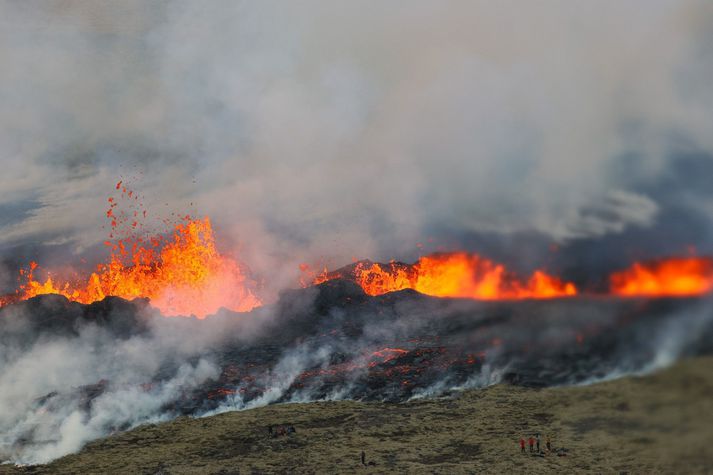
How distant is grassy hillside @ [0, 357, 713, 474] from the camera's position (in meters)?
49.8

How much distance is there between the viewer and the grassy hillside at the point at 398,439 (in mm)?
49781

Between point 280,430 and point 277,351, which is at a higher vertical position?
point 277,351

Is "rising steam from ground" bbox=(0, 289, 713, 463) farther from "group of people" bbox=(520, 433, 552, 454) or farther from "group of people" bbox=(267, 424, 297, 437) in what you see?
"group of people" bbox=(267, 424, 297, 437)

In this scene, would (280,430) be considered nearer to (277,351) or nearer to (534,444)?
(534,444)

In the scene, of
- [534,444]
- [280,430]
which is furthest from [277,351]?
[534,444]

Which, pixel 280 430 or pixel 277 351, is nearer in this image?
pixel 280 430

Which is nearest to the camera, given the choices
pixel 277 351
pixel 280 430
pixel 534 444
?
pixel 534 444

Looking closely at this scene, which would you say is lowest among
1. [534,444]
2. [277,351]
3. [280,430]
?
[534,444]

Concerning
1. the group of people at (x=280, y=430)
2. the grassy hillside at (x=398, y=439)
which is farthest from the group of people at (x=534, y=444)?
the group of people at (x=280, y=430)

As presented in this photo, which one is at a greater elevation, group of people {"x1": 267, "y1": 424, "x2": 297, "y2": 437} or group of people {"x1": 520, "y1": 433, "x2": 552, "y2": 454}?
group of people {"x1": 267, "y1": 424, "x2": 297, "y2": 437}

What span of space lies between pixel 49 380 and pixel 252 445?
132ft

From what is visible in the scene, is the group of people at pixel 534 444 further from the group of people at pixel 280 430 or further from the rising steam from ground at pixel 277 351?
the group of people at pixel 280 430

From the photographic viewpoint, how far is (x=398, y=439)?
5834 centimetres

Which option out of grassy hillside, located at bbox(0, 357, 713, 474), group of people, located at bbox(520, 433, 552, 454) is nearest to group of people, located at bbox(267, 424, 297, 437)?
grassy hillside, located at bbox(0, 357, 713, 474)
